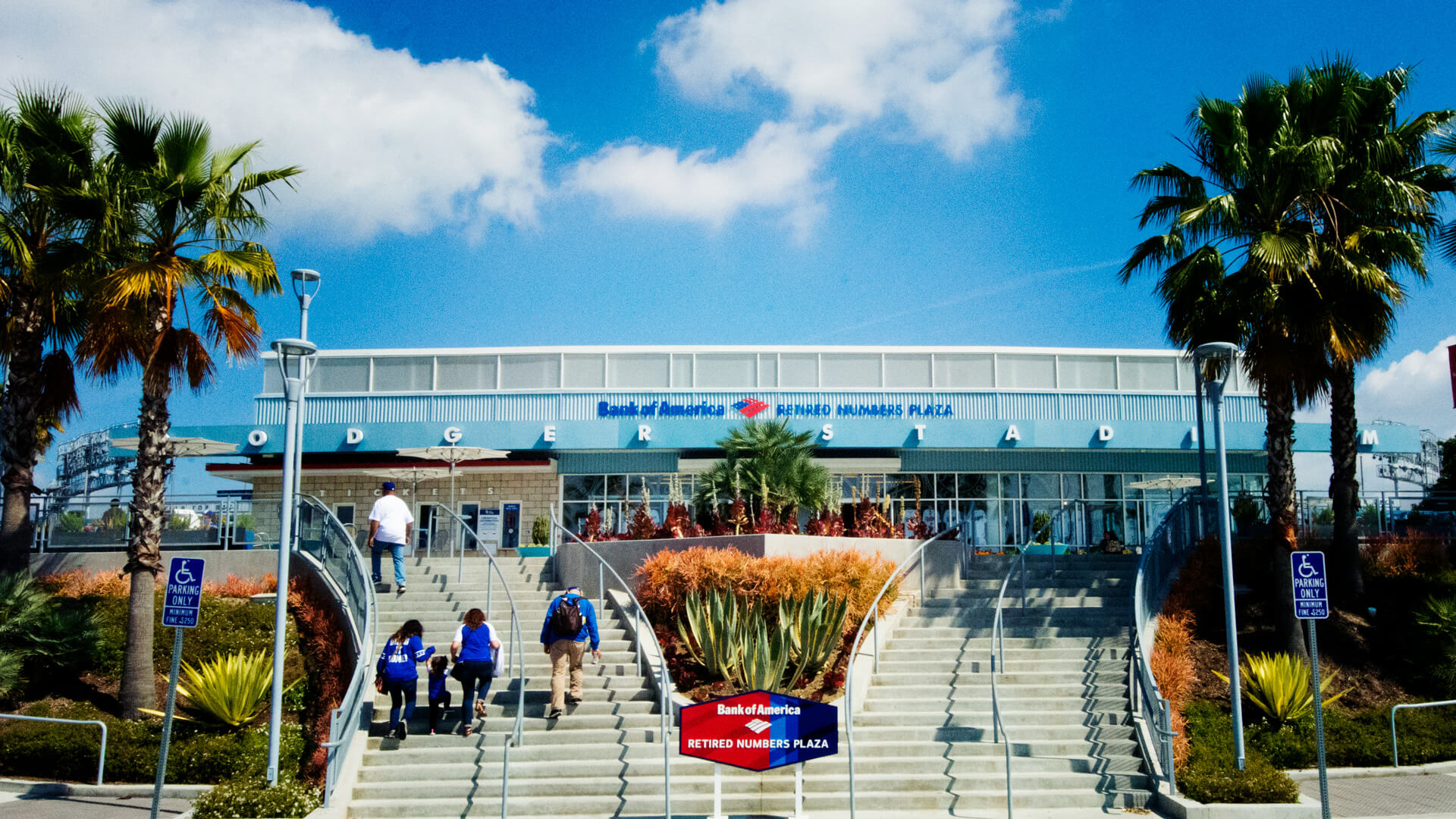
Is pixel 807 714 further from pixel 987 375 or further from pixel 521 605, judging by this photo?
pixel 987 375

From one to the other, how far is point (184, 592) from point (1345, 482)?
53.1 feet

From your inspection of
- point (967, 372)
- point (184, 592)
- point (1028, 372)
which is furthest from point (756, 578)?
point (1028, 372)

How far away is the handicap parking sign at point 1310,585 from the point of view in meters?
9.88

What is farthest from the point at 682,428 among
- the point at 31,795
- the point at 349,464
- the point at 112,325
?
the point at 31,795

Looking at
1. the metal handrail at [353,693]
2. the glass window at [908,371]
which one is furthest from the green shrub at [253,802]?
the glass window at [908,371]

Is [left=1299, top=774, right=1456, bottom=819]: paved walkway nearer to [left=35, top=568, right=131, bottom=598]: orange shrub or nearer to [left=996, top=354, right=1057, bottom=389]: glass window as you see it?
[left=35, top=568, right=131, bottom=598]: orange shrub

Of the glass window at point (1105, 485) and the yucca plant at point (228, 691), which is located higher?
the glass window at point (1105, 485)

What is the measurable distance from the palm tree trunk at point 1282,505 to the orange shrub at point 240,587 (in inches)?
640

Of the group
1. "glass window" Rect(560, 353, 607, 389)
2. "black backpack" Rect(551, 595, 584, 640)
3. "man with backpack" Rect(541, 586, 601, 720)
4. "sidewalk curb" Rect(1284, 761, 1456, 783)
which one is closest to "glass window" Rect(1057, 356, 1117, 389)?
"glass window" Rect(560, 353, 607, 389)

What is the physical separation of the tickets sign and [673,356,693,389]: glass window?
21935 mm

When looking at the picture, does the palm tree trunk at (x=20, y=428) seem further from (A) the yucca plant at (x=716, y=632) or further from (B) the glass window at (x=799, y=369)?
(B) the glass window at (x=799, y=369)

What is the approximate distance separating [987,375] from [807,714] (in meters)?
23.3

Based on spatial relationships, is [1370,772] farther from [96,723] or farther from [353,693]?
[96,723]

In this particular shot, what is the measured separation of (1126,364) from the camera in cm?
3253
